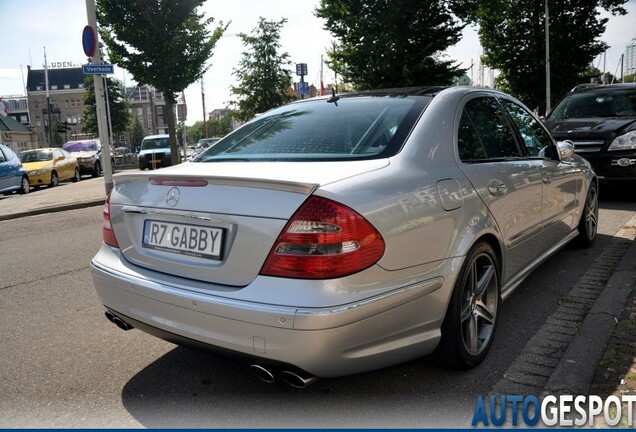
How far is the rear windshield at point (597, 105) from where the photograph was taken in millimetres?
8758

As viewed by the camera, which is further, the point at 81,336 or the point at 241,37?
the point at 241,37

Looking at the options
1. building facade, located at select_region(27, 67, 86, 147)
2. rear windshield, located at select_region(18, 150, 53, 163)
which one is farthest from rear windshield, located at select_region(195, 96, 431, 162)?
building facade, located at select_region(27, 67, 86, 147)

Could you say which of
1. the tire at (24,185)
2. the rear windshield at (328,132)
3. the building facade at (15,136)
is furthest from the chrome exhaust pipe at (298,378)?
the building facade at (15,136)

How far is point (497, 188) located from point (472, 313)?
2.54 feet

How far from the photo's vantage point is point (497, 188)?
10.6 feet

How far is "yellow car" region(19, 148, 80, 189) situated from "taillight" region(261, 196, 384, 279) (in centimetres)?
1867

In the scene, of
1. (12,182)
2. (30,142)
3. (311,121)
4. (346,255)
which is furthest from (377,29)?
(30,142)

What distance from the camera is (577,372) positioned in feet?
9.32

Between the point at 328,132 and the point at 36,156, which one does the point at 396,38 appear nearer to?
the point at 36,156

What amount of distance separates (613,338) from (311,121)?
7.25ft

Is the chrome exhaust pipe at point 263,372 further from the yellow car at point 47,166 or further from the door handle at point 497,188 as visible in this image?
the yellow car at point 47,166

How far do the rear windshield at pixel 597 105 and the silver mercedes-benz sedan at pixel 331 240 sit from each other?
21.3ft

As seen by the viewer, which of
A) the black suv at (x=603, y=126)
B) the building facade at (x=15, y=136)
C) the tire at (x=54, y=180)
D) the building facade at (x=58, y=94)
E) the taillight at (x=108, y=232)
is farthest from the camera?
the building facade at (x=58, y=94)

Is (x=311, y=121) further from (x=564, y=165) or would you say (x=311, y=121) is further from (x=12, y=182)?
(x=12, y=182)
